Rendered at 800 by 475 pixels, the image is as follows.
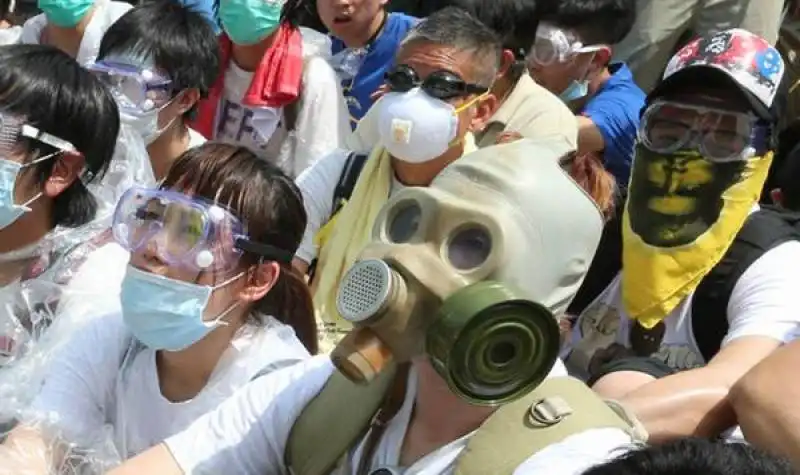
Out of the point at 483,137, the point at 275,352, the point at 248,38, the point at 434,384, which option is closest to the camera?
the point at 434,384

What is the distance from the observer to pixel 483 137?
3885 millimetres

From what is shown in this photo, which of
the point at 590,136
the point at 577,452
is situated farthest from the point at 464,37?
the point at 577,452

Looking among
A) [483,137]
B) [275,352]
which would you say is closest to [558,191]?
[275,352]

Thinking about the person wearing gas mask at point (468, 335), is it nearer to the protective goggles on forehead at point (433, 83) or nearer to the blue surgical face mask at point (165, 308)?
the blue surgical face mask at point (165, 308)

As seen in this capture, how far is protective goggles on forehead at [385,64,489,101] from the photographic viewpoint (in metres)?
3.68

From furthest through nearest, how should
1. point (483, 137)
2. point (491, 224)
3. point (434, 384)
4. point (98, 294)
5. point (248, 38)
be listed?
point (248, 38) < point (483, 137) < point (98, 294) < point (434, 384) < point (491, 224)

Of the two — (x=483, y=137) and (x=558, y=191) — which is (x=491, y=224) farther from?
(x=483, y=137)

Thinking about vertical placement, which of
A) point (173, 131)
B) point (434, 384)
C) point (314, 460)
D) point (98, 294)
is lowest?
point (173, 131)

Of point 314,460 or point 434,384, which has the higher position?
point 434,384

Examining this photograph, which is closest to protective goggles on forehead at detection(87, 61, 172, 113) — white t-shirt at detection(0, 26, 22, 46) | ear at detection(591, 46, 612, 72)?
white t-shirt at detection(0, 26, 22, 46)

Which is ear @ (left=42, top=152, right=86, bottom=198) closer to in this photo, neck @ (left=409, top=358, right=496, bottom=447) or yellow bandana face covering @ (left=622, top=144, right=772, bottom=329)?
yellow bandana face covering @ (left=622, top=144, right=772, bottom=329)

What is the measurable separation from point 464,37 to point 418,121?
0.34 meters

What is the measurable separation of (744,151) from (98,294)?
5.85ft

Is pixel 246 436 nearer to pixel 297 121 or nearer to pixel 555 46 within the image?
pixel 297 121
